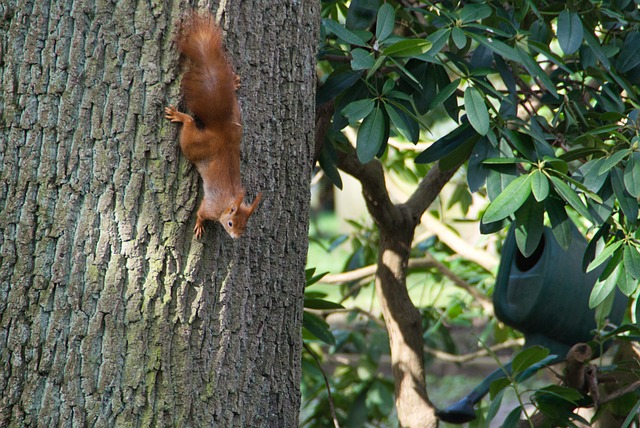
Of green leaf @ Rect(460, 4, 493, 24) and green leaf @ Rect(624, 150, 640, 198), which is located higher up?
green leaf @ Rect(460, 4, 493, 24)

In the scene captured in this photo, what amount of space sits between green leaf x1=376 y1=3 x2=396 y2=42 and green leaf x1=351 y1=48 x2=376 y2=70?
5cm

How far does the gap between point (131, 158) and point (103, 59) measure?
0.16 metres

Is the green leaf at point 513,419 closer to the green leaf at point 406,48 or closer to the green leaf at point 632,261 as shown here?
the green leaf at point 632,261

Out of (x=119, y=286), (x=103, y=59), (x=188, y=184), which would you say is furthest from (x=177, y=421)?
(x=103, y=59)

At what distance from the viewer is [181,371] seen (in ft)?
4.00

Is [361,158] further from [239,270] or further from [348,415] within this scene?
[348,415]

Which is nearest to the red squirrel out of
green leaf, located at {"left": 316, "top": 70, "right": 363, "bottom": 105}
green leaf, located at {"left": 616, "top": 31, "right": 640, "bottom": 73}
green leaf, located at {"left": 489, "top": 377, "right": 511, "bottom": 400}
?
green leaf, located at {"left": 316, "top": 70, "right": 363, "bottom": 105}

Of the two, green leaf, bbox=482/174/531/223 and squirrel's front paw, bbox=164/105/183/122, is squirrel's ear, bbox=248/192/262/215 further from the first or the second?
green leaf, bbox=482/174/531/223

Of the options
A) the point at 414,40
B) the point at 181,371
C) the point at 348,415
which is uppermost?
the point at 414,40

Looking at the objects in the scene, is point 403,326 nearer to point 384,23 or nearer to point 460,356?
point 460,356

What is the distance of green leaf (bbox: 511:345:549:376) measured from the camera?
6.30ft

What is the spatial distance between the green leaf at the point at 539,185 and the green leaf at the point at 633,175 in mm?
199

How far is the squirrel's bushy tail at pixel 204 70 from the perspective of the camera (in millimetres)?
1194

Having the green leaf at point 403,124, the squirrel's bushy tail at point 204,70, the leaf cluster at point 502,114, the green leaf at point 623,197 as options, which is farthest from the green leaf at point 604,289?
the squirrel's bushy tail at point 204,70
